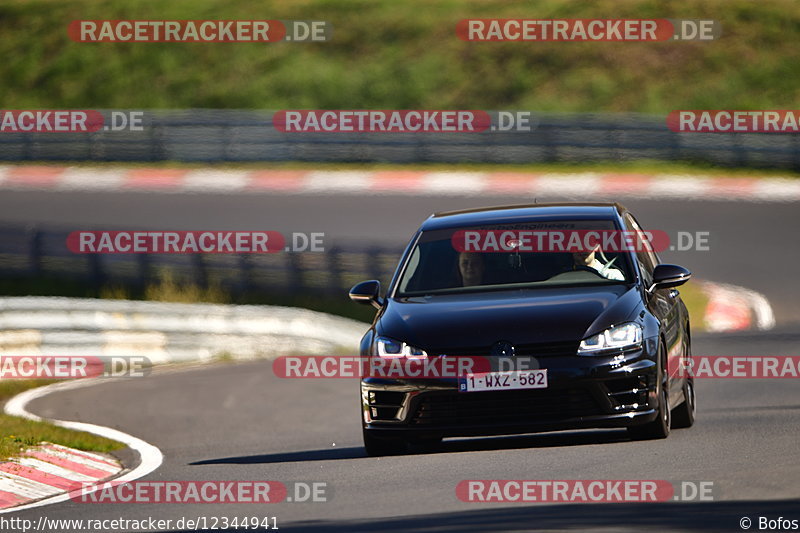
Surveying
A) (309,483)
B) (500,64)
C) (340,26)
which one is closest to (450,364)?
(309,483)

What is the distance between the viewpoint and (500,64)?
39.3 metres

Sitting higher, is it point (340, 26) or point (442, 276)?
point (340, 26)

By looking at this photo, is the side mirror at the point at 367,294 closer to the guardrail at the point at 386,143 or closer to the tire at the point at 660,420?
the tire at the point at 660,420

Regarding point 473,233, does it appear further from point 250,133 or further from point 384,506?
point 250,133

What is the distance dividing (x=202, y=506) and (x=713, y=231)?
55.3 feet

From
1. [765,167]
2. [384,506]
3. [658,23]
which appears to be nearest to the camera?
[384,506]

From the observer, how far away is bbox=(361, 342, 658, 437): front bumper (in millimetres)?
9016

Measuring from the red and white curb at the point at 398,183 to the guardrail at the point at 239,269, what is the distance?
655 cm

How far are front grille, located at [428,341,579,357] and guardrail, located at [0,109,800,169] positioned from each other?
20.7 meters

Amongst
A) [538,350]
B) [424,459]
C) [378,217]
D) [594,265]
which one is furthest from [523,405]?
[378,217]

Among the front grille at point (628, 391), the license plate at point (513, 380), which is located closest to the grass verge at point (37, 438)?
the license plate at point (513, 380)

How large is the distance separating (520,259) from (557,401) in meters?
1.41

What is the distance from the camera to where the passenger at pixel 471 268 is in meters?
10.2

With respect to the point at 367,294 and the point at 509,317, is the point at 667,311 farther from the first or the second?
the point at 367,294
